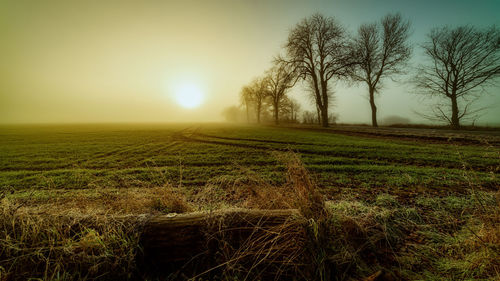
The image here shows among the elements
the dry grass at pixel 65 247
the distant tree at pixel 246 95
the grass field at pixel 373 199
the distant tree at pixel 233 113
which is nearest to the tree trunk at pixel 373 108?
the grass field at pixel 373 199

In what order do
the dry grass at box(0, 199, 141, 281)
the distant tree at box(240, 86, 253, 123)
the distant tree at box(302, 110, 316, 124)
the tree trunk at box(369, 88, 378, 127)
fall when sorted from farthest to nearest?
the distant tree at box(240, 86, 253, 123) < the distant tree at box(302, 110, 316, 124) < the tree trunk at box(369, 88, 378, 127) < the dry grass at box(0, 199, 141, 281)

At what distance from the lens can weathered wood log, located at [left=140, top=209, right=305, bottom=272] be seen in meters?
2.01

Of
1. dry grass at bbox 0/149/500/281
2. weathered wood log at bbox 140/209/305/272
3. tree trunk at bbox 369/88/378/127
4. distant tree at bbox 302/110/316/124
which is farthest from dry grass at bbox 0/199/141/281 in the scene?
distant tree at bbox 302/110/316/124

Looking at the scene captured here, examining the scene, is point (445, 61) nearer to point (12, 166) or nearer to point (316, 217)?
point (316, 217)

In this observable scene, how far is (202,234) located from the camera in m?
2.08

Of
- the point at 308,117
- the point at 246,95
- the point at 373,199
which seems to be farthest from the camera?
the point at 246,95

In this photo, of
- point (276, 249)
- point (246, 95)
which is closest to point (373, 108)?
point (276, 249)

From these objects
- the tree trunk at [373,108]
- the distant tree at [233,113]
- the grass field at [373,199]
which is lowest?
the grass field at [373,199]

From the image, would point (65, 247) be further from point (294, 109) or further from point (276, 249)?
point (294, 109)

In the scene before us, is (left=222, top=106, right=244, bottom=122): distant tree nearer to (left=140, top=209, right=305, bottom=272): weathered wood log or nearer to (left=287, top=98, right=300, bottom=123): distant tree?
(left=287, top=98, right=300, bottom=123): distant tree

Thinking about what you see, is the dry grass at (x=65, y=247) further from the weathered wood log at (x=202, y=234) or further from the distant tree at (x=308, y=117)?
the distant tree at (x=308, y=117)

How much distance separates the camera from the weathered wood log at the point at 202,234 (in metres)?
2.01

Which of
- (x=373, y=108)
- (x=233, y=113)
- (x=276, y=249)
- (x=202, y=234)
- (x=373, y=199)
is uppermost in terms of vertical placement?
(x=233, y=113)

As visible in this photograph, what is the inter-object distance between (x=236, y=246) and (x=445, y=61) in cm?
3186
